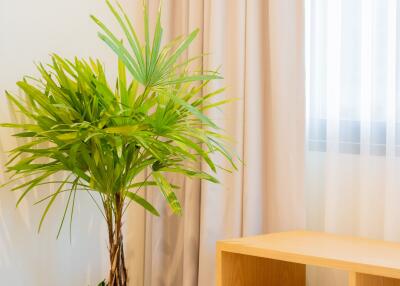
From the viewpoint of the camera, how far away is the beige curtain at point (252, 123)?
2.41 meters

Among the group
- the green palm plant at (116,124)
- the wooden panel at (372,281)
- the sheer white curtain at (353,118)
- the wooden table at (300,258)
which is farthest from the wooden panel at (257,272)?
the wooden panel at (372,281)

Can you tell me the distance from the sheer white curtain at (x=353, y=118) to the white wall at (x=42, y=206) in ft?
2.80

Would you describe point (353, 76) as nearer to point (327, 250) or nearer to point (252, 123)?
point (252, 123)

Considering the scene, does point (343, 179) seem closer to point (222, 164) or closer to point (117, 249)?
point (222, 164)

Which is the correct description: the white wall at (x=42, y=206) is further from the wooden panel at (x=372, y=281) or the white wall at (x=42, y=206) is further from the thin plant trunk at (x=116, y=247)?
the wooden panel at (x=372, y=281)

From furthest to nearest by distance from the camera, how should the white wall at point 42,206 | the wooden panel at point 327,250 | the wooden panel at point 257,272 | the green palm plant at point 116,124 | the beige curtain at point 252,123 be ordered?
the beige curtain at point 252,123 < the white wall at point 42,206 < the wooden panel at point 257,272 < the green palm plant at point 116,124 < the wooden panel at point 327,250

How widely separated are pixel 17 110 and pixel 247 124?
846 mm

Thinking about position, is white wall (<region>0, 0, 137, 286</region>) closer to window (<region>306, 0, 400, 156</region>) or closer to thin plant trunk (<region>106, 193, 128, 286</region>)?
thin plant trunk (<region>106, 193, 128, 286</region>)

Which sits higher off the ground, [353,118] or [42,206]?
[353,118]

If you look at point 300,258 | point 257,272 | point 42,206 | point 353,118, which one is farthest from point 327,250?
point 42,206

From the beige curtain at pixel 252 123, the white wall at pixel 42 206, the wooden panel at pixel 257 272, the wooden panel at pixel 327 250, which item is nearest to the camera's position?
the wooden panel at pixel 327 250

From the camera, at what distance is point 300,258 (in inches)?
75.2

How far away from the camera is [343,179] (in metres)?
2.37

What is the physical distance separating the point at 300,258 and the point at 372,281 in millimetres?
216
